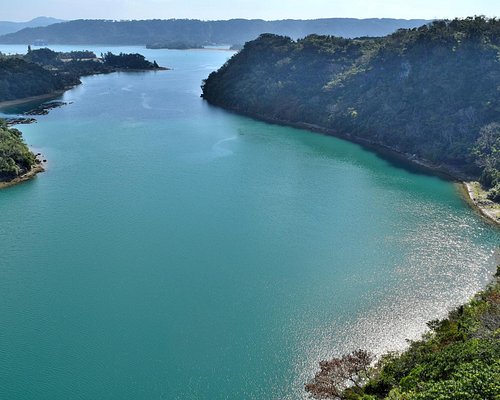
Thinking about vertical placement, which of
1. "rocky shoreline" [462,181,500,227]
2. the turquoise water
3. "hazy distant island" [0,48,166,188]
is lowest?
the turquoise water

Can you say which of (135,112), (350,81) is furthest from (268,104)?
(135,112)

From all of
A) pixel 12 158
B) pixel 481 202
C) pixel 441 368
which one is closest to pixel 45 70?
pixel 12 158

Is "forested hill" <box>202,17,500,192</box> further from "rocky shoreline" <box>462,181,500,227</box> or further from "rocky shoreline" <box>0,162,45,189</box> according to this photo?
"rocky shoreline" <box>0,162,45,189</box>

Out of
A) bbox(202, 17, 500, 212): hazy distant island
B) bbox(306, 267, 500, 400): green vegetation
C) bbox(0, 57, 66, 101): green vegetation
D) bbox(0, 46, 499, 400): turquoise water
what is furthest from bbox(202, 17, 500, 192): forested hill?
bbox(0, 57, 66, 101): green vegetation

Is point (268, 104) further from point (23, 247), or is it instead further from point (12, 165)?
point (23, 247)

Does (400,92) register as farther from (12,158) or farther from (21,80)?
(21,80)

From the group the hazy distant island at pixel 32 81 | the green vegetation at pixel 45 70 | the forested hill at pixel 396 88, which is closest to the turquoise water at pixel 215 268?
the hazy distant island at pixel 32 81
